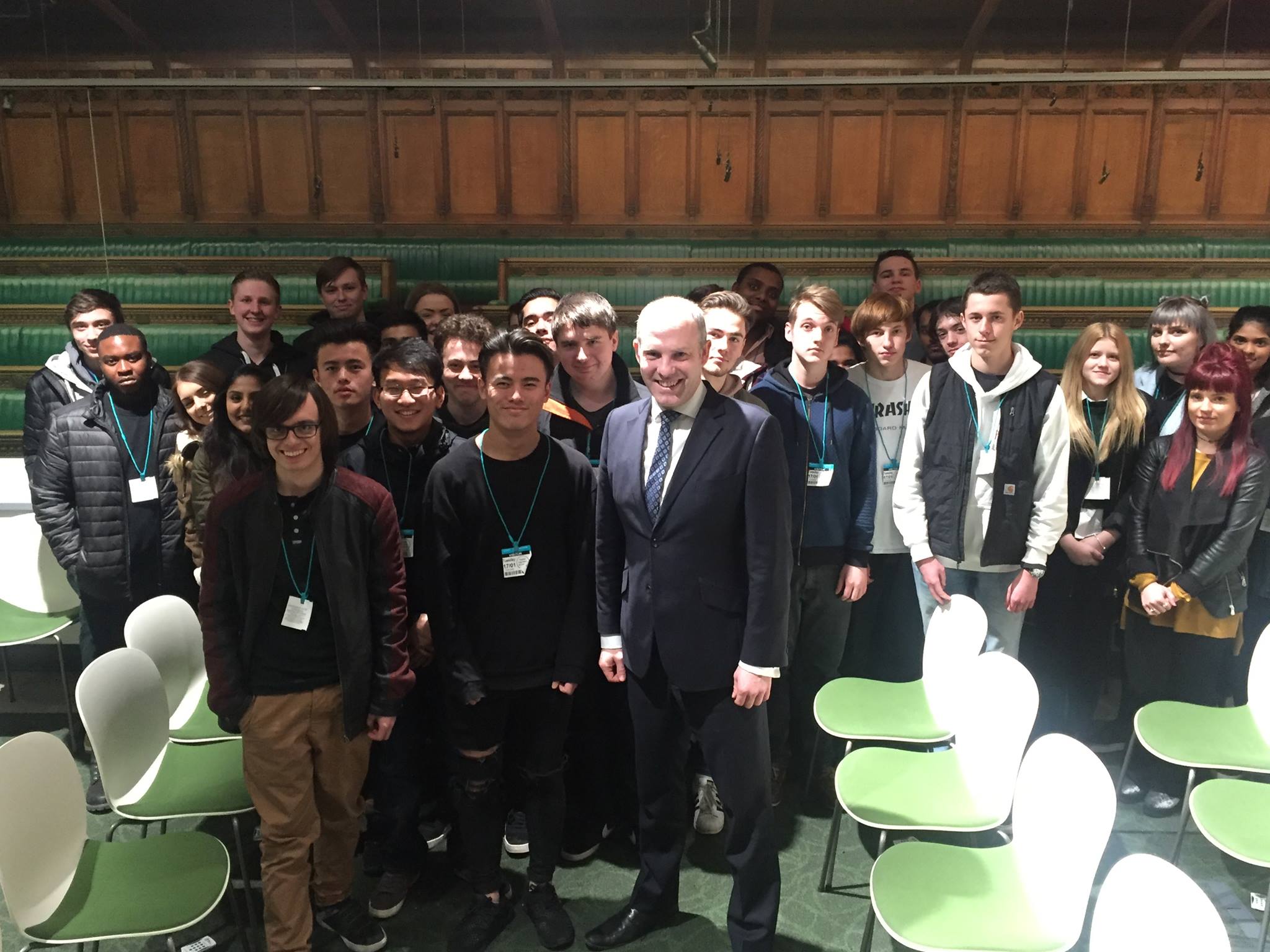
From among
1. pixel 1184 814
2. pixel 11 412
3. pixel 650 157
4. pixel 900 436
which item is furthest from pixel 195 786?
pixel 650 157

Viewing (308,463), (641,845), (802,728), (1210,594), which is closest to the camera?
(308,463)

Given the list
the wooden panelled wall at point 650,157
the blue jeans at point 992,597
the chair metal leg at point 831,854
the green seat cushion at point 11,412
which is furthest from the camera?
the wooden panelled wall at point 650,157

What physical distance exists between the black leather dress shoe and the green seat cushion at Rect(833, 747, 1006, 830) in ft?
1.96

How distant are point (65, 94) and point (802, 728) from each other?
8.03 metres

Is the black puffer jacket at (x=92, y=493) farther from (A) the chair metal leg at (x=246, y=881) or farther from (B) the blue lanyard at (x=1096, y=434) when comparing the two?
(B) the blue lanyard at (x=1096, y=434)

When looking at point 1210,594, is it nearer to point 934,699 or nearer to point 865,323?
point 934,699

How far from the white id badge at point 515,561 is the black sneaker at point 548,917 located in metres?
0.85

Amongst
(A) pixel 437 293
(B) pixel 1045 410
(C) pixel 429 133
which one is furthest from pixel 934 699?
(C) pixel 429 133

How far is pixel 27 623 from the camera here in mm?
3105

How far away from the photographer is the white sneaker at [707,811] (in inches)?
103

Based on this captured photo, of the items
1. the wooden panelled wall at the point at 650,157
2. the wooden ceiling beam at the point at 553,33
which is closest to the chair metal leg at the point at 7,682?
the wooden panelled wall at the point at 650,157

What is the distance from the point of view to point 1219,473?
259cm

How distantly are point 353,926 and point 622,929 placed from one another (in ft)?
2.22

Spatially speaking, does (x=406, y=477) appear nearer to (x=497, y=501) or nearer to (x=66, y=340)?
(x=497, y=501)
